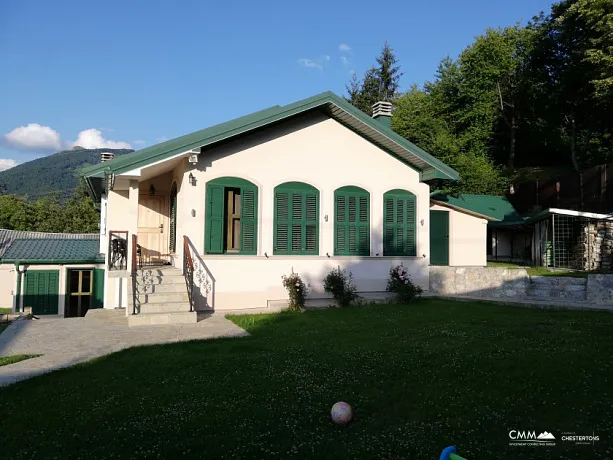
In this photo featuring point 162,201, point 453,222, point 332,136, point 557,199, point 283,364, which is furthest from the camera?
point 557,199

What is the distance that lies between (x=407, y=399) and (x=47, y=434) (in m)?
3.46

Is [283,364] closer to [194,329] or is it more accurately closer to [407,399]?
[407,399]

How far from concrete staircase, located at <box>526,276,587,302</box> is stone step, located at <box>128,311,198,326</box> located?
9.94 meters

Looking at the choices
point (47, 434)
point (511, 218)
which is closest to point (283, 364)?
point (47, 434)

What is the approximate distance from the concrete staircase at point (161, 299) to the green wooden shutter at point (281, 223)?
262 centimetres

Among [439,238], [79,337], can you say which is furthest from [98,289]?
[439,238]

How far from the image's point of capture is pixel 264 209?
40.1 ft

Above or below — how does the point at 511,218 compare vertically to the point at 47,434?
above

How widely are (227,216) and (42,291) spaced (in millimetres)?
11012

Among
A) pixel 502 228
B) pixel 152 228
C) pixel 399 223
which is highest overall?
pixel 502 228

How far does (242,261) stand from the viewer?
11891mm

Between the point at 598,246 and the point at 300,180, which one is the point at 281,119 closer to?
the point at 300,180

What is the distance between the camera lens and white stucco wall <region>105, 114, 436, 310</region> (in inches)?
456

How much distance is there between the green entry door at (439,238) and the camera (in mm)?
17859
